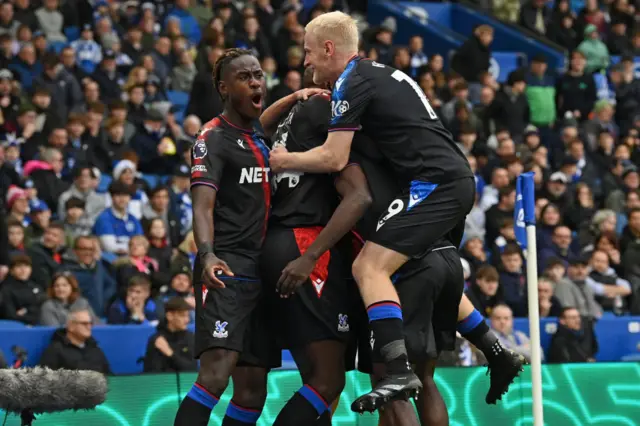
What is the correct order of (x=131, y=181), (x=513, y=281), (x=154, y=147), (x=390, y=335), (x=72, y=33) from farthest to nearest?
(x=72, y=33), (x=154, y=147), (x=131, y=181), (x=513, y=281), (x=390, y=335)

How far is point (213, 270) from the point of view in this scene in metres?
6.40

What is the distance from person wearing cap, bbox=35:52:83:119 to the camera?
600 inches

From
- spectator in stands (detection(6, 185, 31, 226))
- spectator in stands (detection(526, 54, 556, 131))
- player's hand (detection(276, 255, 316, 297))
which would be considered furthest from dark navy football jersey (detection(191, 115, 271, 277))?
spectator in stands (detection(526, 54, 556, 131))

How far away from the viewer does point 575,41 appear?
74.6 ft

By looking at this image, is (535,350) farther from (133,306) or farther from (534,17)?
(534,17)

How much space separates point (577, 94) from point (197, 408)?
1446 centimetres

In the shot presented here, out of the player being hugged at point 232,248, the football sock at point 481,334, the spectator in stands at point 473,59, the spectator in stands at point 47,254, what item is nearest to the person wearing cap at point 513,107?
the spectator in stands at point 473,59

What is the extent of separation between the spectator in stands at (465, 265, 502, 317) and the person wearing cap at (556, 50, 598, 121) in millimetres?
7251

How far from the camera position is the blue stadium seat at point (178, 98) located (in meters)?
17.1

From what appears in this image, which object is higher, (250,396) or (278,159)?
(278,159)

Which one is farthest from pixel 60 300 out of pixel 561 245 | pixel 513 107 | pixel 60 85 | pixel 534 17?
pixel 534 17

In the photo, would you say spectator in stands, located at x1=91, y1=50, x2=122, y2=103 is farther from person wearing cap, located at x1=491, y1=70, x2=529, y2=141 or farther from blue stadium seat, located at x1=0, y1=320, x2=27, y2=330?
person wearing cap, located at x1=491, y1=70, x2=529, y2=141

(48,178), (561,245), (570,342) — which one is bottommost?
(570,342)

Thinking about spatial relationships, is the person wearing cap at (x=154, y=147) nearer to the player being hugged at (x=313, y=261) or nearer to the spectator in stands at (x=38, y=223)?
the spectator in stands at (x=38, y=223)
